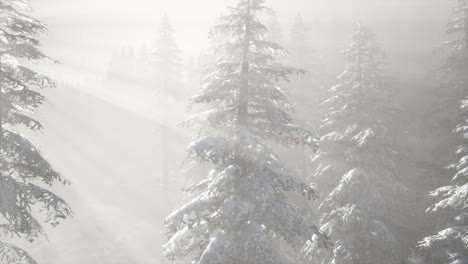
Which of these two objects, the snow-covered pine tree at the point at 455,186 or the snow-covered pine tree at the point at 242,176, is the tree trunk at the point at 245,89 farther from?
the snow-covered pine tree at the point at 455,186

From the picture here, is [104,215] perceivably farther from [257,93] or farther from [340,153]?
[257,93]

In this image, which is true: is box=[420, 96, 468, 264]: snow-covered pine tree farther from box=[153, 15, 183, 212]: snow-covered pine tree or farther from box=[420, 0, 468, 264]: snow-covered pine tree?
box=[153, 15, 183, 212]: snow-covered pine tree

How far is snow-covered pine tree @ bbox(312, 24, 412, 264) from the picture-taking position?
16.6 m

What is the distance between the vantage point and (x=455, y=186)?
14680 mm

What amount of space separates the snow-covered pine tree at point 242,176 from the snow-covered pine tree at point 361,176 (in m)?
6.68

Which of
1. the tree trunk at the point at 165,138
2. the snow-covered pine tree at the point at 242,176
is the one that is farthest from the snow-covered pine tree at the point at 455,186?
the tree trunk at the point at 165,138

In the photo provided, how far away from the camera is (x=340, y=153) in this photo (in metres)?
19.2

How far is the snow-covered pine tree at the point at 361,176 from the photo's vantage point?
16578 mm

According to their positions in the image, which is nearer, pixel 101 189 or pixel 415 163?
pixel 415 163

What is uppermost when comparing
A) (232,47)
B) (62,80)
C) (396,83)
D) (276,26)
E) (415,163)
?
(62,80)

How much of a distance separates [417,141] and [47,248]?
3693cm

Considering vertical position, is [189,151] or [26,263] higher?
[189,151]

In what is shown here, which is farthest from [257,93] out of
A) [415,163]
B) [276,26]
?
[276,26]

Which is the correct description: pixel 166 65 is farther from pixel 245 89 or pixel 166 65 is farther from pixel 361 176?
pixel 245 89
